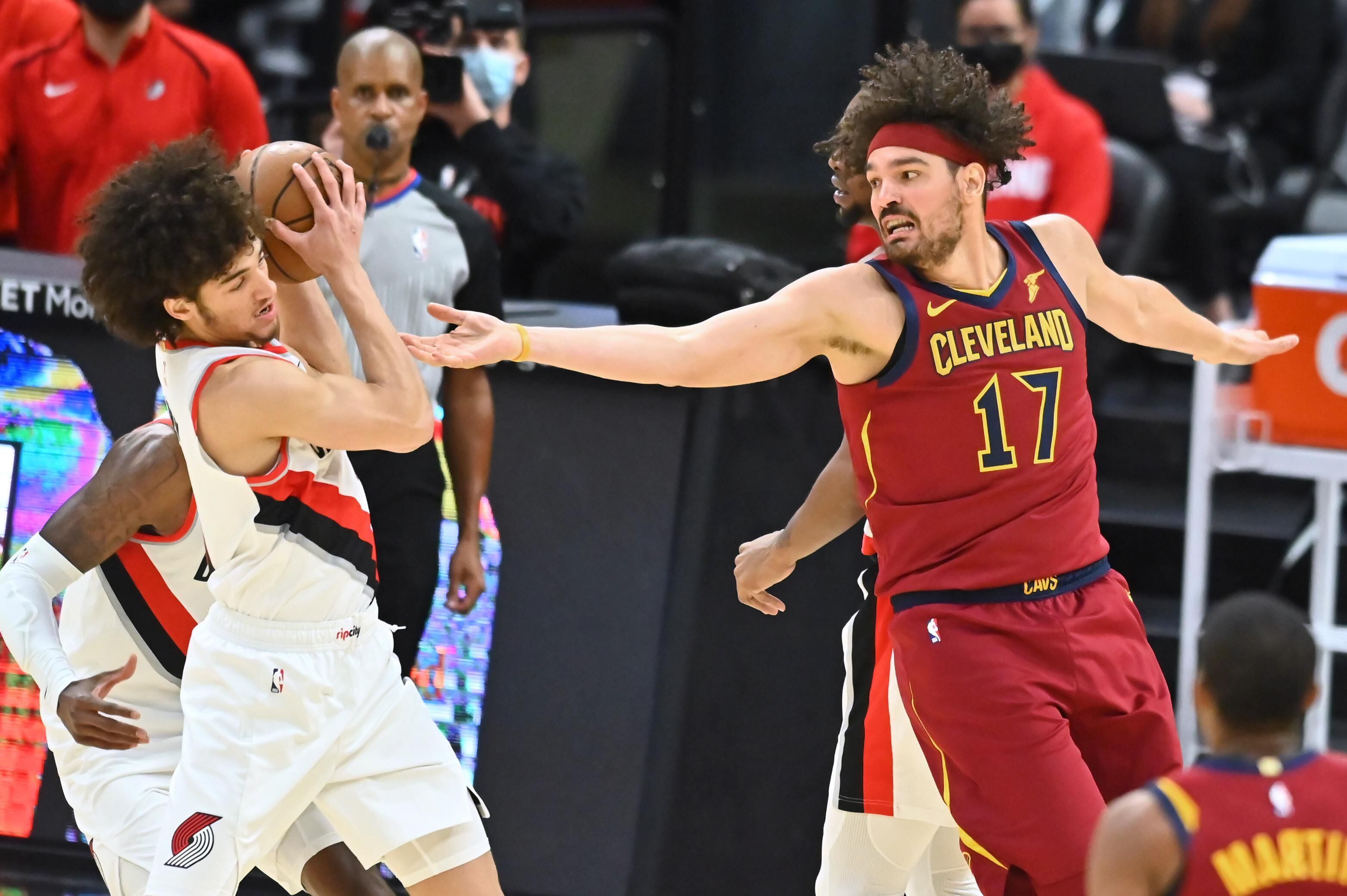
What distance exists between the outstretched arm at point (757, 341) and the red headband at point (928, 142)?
0.84ft

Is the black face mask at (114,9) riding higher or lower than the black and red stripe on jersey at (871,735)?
higher

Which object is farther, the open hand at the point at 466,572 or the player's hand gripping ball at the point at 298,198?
the open hand at the point at 466,572

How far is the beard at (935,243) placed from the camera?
3500mm

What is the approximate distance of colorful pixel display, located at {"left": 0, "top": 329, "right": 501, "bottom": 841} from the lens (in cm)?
482

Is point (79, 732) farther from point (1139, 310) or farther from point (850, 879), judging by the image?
point (1139, 310)

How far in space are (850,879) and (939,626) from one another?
72cm

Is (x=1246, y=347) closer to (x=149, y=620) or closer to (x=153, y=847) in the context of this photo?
(x=149, y=620)

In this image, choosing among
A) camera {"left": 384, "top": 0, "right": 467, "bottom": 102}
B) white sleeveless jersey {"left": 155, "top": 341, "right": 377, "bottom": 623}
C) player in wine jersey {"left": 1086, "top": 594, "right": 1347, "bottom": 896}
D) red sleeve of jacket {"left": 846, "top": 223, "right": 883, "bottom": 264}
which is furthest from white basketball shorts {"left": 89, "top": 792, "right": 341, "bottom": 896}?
red sleeve of jacket {"left": 846, "top": 223, "right": 883, "bottom": 264}

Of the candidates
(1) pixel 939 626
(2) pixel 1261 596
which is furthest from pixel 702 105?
(2) pixel 1261 596

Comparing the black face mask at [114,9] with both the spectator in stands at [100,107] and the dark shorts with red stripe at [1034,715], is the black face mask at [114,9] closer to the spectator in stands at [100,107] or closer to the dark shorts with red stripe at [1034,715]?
the spectator in stands at [100,107]

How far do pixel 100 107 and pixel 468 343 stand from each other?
3.18 metres

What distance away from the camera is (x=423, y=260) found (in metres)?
4.45

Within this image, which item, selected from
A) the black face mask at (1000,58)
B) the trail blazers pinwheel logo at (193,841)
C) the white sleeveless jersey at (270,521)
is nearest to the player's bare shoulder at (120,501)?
the white sleeveless jersey at (270,521)

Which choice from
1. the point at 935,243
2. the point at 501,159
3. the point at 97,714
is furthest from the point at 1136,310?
the point at 501,159
